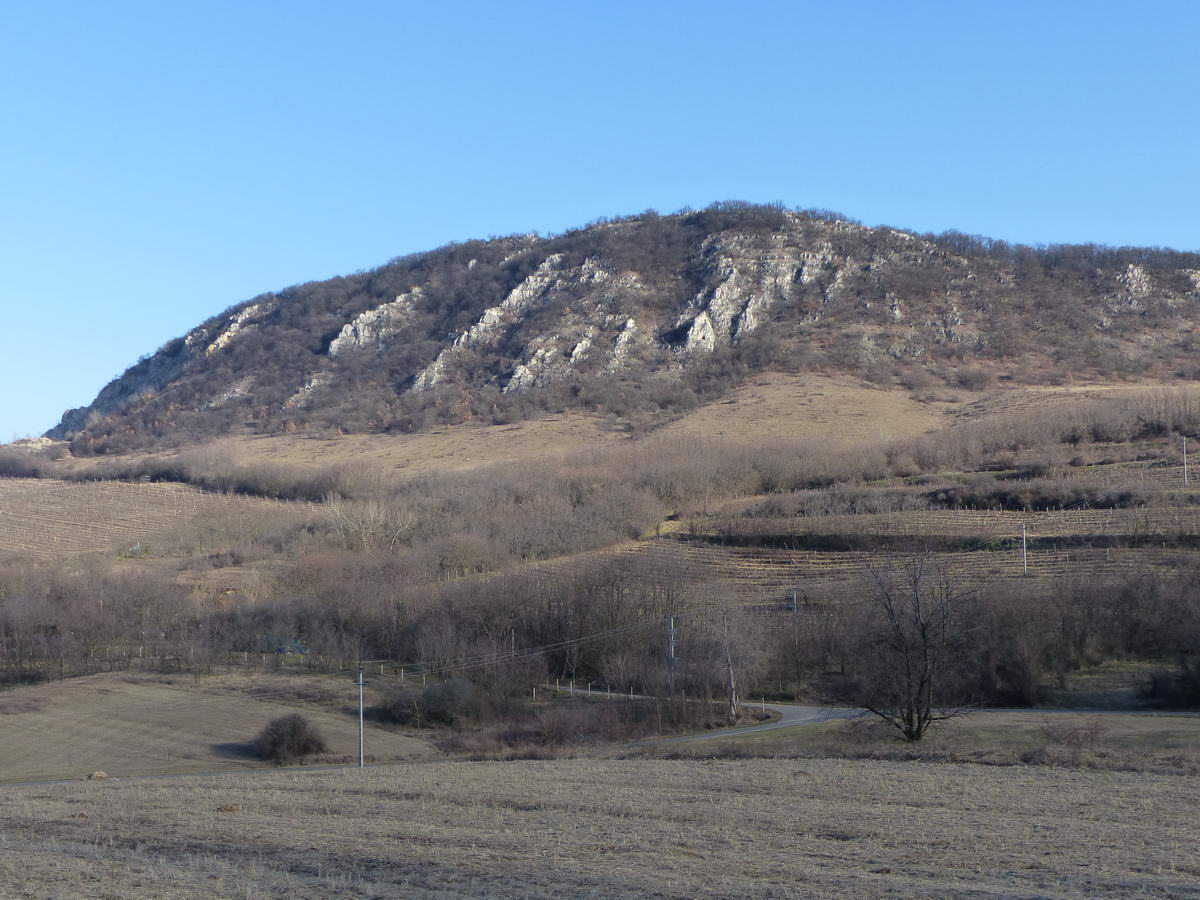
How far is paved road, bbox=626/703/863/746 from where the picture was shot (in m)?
45.3

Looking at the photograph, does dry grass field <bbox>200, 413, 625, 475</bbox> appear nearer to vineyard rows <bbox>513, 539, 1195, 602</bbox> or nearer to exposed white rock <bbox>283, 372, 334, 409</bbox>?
exposed white rock <bbox>283, 372, 334, 409</bbox>

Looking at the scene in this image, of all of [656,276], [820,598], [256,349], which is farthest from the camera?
[256,349]

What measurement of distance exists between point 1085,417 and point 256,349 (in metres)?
117

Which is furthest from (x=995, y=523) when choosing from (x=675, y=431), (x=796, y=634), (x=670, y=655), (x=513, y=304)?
(x=513, y=304)

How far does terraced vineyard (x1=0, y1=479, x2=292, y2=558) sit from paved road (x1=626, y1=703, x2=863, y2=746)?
206 ft

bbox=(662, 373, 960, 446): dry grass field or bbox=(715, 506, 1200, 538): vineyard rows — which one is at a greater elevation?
bbox=(662, 373, 960, 446): dry grass field

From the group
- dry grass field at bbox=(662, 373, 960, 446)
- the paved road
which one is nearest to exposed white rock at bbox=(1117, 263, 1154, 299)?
dry grass field at bbox=(662, 373, 960, 446)

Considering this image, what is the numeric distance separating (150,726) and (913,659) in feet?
103

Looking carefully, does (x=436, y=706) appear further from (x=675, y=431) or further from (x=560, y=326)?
(x=560, y=326)

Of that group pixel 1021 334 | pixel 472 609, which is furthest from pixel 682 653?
pixel 1021 334

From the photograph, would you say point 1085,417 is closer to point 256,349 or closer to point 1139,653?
point 1139,653

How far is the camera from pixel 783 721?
163ft

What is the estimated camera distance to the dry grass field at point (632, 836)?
47.3ft

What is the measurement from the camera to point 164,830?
19.7 m
